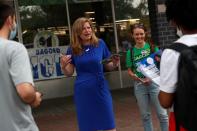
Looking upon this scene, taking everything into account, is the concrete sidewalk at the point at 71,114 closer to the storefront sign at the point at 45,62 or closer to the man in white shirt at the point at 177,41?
the storefront sign at the point at 45,62

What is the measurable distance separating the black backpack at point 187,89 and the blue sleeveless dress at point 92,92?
2496 mm

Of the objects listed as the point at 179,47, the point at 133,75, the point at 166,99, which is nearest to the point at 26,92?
the point at 166,99

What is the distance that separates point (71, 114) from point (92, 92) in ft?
→ 15.9

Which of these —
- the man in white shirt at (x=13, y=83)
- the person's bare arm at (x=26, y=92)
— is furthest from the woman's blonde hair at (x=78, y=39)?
the person's bare arm at (x=26, y=92)

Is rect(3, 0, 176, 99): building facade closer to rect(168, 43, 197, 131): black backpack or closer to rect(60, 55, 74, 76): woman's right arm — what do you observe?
rect(60, 55, 74, 76): woman's right arm

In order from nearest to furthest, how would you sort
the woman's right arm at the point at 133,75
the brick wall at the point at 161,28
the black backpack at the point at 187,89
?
1. the black backpack at the point at 187,89
2. the woman's right arm at the point at 133,75
3. the brick wall at the point at 161,28

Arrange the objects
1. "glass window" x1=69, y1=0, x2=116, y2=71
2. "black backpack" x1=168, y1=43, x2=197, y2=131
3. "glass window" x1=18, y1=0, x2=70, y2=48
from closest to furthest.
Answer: "black backpack" x1=168, y1=43, x2=197, y2=131
"glass window" x1=18, y1=0, x2=70, y2=48
"glass window" x1=69, y1=0, x2=116, y2=71

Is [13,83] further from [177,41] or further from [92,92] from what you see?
[92,92]

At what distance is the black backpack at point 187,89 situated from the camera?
2.72m

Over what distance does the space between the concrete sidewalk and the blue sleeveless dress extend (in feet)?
8.19

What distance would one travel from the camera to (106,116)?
537cm

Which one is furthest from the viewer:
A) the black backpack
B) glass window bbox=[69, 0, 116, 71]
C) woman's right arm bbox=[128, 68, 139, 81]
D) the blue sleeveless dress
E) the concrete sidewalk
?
glass window bbox=[69, 0, 116, 71]

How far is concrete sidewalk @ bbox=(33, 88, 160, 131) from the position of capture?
27.6 ft

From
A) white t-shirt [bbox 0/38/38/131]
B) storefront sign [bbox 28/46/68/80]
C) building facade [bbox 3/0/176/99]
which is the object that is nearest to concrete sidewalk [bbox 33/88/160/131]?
building facade [bbox 3/0/176/99]
